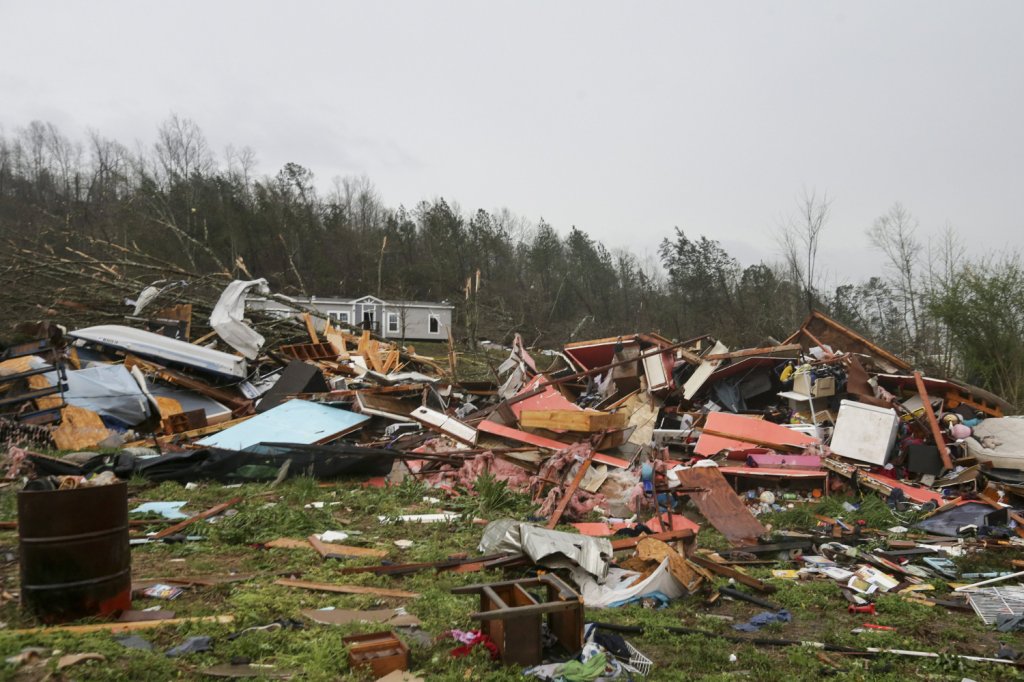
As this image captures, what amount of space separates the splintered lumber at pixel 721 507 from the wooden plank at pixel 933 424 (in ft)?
10.9

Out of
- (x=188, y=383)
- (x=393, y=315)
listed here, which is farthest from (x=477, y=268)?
(x=188, y=383)

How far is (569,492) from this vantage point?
24.1ft

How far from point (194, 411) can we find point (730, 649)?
9.90 metres

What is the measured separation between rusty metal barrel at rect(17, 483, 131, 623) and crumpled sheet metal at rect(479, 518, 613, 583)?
2.62 m

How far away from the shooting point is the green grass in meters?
3.44

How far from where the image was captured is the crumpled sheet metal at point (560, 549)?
15.7 ft

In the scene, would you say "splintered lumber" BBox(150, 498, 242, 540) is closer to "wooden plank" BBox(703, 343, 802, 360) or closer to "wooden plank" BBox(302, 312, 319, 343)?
"wooden plank" BBox(703, 343, 802, 360)

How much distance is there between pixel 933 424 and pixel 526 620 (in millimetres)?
7900

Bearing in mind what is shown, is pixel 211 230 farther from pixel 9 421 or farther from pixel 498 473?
pixel 498 473

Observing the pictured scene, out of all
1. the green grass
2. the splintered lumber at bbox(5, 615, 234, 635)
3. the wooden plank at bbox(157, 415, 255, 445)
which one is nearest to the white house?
the wooden plank at bbox(157, 415, 255, 445)

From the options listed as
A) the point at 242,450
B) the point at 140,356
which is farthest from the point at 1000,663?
the point at 140,356

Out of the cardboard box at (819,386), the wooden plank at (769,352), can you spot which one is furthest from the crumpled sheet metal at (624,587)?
the wooden plank at (769,352)

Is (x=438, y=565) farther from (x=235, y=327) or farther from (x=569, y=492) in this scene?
(x=235, y=327)

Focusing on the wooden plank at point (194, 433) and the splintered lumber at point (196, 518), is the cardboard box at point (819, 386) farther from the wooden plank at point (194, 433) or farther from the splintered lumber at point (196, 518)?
the wooden plank at point (194, 433)
